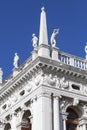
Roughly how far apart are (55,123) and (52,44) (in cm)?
532

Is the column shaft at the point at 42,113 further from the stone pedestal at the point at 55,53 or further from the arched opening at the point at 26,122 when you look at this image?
the stone pedestal at the point at 55,53

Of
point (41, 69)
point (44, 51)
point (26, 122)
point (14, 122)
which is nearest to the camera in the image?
point (41, 69)

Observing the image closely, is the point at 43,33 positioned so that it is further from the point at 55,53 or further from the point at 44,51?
the point at 55,53

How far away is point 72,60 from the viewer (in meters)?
28.7

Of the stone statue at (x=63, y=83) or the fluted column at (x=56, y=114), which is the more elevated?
the stone statue at (x=63, y=83)

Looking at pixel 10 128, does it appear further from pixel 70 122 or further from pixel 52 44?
pixel 52 44

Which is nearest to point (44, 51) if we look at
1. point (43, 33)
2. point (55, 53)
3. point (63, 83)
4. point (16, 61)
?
point (55, 53)

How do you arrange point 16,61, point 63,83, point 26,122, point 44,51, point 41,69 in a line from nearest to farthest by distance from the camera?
point 41,69, point 44,51, point 63,83, point 26,122, point 16,61

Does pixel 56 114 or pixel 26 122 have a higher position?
pixel 26 122

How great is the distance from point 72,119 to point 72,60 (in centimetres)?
392

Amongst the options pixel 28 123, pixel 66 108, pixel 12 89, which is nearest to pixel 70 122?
pixel 66 108

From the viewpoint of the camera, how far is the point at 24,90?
2861 centimetres

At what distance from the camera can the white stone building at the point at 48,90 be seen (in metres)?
26.3

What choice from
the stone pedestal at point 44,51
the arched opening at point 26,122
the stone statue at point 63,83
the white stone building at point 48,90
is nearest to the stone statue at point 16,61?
the white stone building at point 48,90
